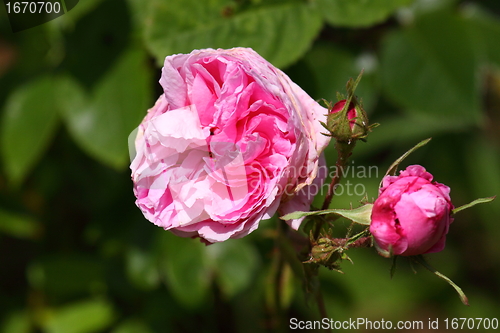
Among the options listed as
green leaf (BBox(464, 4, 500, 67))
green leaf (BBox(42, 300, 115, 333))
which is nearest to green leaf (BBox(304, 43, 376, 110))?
green leaf (BBox(464, 4, 500, 67))

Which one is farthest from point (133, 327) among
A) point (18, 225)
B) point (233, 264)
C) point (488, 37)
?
point (488, 37)

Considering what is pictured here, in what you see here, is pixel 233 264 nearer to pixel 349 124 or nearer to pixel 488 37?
pixel 349 124

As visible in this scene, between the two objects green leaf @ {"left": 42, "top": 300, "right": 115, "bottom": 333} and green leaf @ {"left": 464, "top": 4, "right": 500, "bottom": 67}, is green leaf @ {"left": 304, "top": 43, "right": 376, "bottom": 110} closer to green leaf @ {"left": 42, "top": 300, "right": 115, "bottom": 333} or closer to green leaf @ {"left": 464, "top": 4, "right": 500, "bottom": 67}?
green leaf @ {"left": 464, "top": 4, "right": 500, "bottom": 67}

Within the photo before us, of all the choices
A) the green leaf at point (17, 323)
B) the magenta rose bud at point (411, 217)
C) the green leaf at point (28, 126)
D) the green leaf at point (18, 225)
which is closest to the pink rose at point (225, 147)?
the magenta rose bud at point (411, 217)

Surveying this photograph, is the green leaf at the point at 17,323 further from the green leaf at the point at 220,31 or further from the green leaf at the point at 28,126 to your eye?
the green leaf at the point at 220,31

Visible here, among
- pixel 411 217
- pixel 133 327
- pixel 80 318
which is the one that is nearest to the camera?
pixel 411 217
